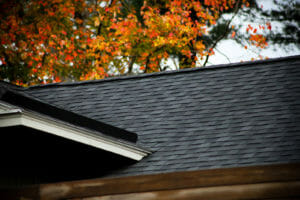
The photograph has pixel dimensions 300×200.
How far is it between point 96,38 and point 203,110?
14434mm

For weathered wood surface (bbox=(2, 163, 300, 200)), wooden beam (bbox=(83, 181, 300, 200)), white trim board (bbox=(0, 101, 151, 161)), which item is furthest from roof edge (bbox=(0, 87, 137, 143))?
wooden beam (bbox=(83, 181, 300, 200))

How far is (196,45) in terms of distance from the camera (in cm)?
2138

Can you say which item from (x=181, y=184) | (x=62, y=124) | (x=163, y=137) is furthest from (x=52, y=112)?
(x=181, y=184)

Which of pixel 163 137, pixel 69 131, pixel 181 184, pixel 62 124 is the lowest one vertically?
pixel 163 137

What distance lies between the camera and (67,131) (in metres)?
6.55

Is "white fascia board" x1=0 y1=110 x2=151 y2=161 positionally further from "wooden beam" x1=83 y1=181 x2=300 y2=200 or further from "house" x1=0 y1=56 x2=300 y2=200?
"wooden beam" x1=83 y1=181 x2=300 y2=200

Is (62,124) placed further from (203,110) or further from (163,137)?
(203,110)

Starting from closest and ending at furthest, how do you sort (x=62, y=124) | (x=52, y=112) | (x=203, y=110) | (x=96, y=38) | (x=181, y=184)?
(x=181, y=184), (x=62, y=124), (x=52, y=112), (x=203, y=110), (x=96, y=38)

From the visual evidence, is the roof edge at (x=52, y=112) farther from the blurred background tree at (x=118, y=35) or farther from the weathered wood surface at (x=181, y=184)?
the blurred background tree at (x=118, y=35)

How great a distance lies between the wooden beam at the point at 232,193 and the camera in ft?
17.1

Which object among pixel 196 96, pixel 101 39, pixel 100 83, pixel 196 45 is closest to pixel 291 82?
pixel 196 96

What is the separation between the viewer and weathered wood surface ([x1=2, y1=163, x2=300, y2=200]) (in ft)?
17.4

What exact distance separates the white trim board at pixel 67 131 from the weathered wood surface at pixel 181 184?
0.84 metres

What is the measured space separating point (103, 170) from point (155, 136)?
113 centimetres
